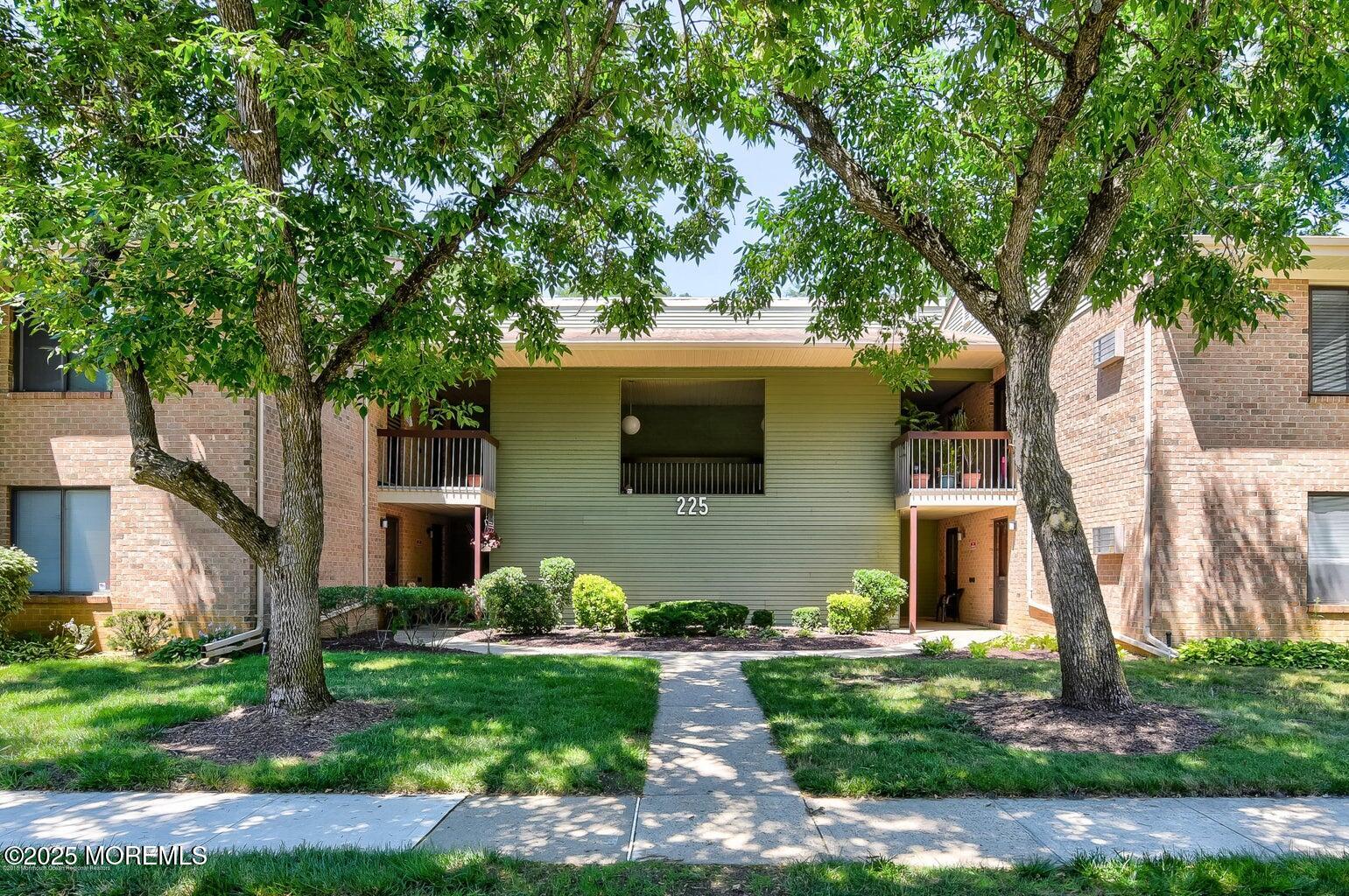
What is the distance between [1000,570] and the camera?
59.1ft

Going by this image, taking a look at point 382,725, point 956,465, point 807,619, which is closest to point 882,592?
point 807,619

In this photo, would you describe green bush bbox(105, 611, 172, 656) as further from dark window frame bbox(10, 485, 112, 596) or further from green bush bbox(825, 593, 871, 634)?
green bush bbox(825, 593, 871, 634)

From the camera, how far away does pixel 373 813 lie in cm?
509

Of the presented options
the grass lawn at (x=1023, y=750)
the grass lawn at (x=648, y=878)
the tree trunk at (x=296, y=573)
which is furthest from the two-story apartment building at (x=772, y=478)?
the grass lawn at (x=648, y=878)

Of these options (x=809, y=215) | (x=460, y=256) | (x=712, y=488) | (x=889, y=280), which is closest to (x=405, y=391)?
(x=460, y=256)

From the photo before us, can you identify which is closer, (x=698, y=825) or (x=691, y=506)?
(x=698, y=825)

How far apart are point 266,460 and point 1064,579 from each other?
10.5 meters

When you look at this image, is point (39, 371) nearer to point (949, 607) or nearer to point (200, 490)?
point (200, 490)

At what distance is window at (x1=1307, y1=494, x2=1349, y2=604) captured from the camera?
11594mm

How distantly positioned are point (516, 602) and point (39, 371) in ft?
25.2

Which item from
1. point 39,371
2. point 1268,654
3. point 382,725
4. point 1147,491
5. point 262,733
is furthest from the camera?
point 39,371

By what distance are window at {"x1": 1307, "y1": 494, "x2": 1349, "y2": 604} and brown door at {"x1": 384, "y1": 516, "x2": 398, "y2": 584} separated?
15.2 meters

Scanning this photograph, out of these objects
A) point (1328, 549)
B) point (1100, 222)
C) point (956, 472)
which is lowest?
point (1328, 549)

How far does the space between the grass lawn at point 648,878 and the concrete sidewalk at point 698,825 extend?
21cm
